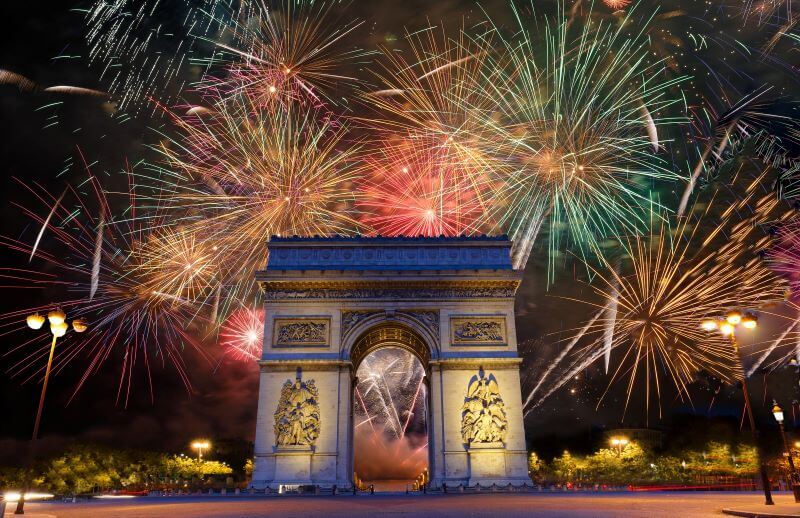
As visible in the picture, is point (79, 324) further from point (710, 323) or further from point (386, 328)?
point (710, 323)

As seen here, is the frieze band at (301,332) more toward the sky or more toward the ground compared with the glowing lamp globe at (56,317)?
more toward the sky

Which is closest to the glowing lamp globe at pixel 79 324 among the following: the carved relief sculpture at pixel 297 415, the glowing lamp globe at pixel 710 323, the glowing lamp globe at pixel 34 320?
the glowing lamp globe at pixel 34 320

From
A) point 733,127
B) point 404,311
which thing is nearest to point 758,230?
point 733,127

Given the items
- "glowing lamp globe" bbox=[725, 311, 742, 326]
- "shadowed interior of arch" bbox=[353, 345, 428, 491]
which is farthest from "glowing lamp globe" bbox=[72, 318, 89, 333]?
"shadowed interior of arch" bbox=[353, 345, 428, 491]

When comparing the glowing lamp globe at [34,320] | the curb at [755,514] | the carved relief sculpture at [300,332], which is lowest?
the curb at [755,514]

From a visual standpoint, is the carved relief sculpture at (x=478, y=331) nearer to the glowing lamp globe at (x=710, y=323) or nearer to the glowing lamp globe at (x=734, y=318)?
the glowing lamp globe at (x=710, y=323)

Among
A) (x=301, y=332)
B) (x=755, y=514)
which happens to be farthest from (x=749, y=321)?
(x=301, y=332)

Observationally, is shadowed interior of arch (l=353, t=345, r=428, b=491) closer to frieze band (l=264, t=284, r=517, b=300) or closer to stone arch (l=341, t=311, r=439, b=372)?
stone arch (l=341, t=311, r=439, b=372)
